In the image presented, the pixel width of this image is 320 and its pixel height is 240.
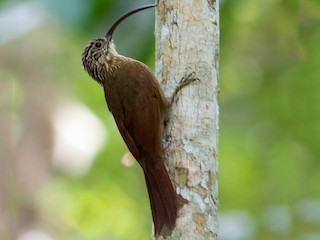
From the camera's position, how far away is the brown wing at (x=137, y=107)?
477 cm

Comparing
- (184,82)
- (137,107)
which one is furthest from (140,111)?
(184,82)

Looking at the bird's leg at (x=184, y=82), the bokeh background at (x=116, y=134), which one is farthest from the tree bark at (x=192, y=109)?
the bokeh background at (x=116, y=134)

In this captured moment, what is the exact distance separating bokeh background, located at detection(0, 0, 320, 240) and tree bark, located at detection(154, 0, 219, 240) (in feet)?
5.85

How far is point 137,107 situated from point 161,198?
2.20 feet

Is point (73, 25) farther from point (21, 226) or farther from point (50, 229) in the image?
point (50, 229)

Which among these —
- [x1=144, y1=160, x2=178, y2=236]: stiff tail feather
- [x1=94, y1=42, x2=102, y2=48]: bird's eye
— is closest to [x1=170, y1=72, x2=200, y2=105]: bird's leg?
[x1=144, y1=160, x2=178, y2=236]: stiff tail feather

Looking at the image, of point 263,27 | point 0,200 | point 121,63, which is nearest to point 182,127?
point 121,63

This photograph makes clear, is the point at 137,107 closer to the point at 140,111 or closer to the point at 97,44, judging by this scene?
the point at 140,111

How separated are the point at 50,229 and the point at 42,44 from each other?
2.44 m

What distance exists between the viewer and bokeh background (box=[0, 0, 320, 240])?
25.2 ft

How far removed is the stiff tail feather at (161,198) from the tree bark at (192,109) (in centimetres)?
4

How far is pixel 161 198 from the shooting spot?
4582mm

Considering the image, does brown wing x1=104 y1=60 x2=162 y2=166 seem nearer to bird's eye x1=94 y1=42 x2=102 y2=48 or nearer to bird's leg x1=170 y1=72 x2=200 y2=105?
bird's leg x1=170 y1=72 x2=200 y2=105

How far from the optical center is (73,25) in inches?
251
